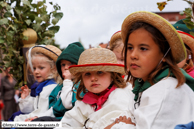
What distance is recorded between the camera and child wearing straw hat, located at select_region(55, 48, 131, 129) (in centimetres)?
238

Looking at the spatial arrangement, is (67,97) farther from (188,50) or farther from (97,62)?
(188,50)

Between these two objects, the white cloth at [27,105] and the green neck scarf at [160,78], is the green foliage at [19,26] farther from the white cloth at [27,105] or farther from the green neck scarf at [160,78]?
the green neck scarf at [160,78]

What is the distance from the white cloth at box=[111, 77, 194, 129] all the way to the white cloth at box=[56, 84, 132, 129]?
554 mm

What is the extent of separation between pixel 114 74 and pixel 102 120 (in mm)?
561

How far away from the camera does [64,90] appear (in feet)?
10.4

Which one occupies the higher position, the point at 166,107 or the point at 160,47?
the point at 160,47

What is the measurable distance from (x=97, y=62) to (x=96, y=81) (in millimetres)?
197

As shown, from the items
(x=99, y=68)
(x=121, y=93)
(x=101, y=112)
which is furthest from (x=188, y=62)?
(x=101, y=112)

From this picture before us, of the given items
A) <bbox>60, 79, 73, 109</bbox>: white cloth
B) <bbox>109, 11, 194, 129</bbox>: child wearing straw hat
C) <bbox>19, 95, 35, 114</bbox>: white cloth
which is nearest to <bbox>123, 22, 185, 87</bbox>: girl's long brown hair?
<bbox>109, 11, 194, 129</bbox>: child wearing straw hat

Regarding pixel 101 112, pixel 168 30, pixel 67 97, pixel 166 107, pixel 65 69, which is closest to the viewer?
pixel 166 107

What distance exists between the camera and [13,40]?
483cm

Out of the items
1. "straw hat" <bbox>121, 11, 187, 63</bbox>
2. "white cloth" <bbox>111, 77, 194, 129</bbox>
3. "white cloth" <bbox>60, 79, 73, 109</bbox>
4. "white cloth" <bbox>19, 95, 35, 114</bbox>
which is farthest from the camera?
"white cloth" <bbox>19, 95, 35, 114</bbox>

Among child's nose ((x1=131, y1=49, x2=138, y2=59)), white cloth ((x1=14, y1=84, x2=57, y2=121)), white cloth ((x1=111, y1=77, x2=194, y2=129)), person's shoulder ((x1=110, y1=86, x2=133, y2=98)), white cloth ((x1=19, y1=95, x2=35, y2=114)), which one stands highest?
child's nose ((x1=131, y1=49, x2=138, y2=59))

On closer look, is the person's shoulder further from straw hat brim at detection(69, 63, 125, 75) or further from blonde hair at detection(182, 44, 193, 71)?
blonde hair at detection(182, 44, 193, 71)
